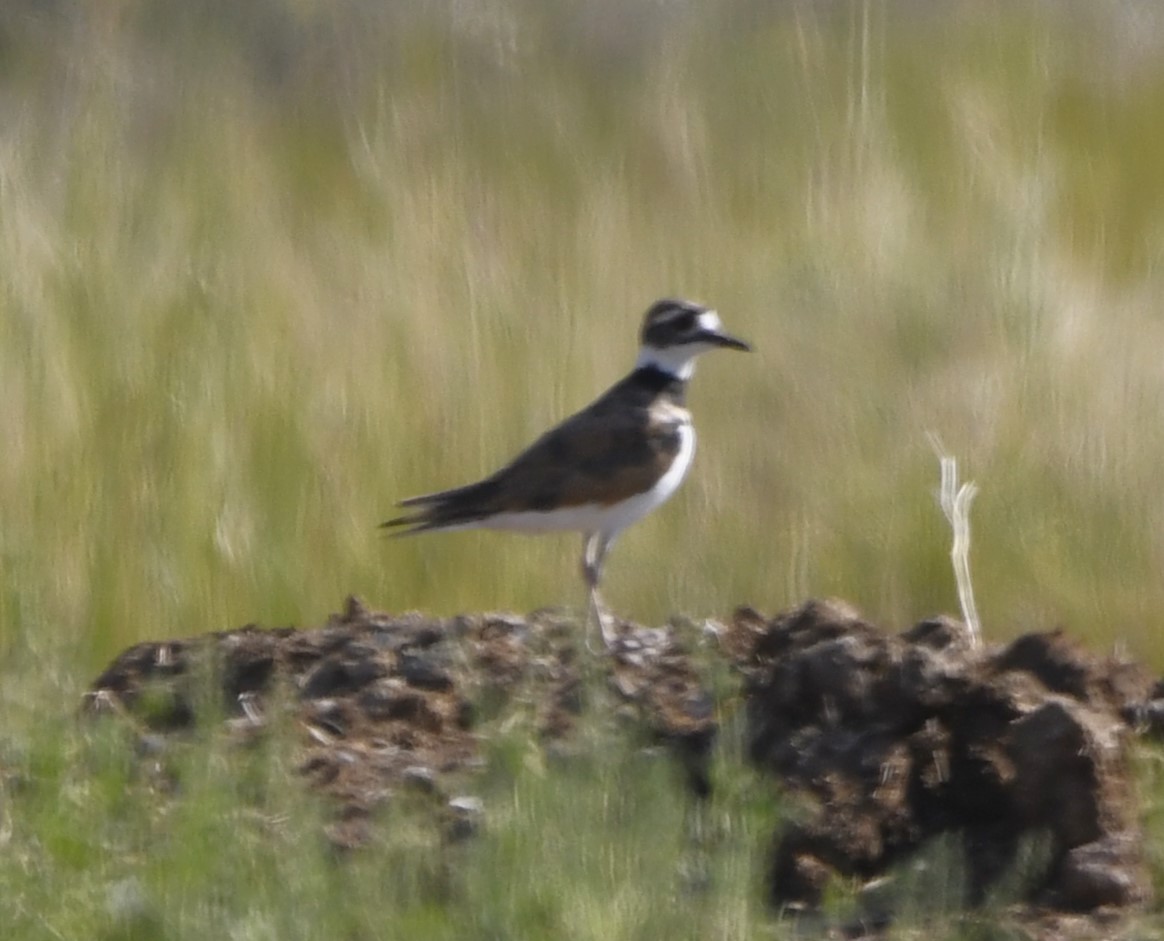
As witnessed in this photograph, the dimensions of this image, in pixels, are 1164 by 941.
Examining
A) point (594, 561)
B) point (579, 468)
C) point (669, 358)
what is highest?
point (669, 358)

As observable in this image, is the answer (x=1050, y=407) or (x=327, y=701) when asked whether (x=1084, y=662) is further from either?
(x=1050, y=407)

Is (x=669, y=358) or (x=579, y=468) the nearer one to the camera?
(x=579, y=468)

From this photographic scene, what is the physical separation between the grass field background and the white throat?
1.09 feet

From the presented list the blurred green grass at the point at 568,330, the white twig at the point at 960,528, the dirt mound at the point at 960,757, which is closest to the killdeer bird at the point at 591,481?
the blurred green grass at the point at 568,330

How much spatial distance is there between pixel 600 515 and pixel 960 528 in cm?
112

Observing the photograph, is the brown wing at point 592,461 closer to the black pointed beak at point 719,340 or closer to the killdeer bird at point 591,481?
the killdeer bird at point 591,481

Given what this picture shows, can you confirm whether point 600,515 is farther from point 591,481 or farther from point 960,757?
point 960,757

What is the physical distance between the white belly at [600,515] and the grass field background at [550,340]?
0.25 metres

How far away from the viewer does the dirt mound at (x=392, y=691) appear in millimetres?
4801

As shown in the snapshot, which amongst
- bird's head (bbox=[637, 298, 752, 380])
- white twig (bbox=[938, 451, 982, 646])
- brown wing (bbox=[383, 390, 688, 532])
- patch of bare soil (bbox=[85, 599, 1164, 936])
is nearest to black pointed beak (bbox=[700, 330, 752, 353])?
bird's head (bbox=[637, 298, 752, 380])

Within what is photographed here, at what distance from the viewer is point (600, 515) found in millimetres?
6605

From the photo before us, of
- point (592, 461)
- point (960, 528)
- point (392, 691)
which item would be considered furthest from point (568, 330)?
point (392, 691)

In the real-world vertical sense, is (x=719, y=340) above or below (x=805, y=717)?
above

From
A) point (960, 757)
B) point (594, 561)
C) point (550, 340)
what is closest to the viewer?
point (960, 757)
